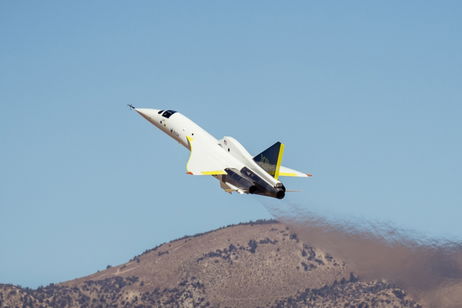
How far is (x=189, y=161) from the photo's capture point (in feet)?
260

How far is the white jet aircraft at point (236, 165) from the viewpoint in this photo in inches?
3024

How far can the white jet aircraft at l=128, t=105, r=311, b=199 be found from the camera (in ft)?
252

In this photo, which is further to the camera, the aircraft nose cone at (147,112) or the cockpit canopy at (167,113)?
the aircraft nose cone at (147,112)

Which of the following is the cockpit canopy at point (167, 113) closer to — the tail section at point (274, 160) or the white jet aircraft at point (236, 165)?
the white jet aircraft at point (236, 165)

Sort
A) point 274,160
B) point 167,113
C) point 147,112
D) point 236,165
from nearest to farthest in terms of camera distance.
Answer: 1. point 274,160
2. point 236,165
3. point 167,113
4. point 147,112

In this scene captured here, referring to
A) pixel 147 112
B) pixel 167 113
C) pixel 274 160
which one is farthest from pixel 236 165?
pixel 147 112

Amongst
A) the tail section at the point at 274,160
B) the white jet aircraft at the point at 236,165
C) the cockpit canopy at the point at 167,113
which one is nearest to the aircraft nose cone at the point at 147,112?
the cockpit canopy at the point at 167,113

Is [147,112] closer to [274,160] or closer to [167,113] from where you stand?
[167,113]

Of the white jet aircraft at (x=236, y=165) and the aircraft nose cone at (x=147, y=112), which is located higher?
the aircraft nose cone at (x=147, y=112)

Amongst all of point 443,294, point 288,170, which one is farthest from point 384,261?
point 288,170

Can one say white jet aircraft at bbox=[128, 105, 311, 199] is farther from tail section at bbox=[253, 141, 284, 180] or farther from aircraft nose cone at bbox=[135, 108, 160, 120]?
aircraft nose cone at bbox=[135, 108, 160, 120]

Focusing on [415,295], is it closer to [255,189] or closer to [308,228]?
[308,228]

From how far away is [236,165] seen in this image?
79.3 m

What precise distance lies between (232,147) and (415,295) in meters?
60.6
